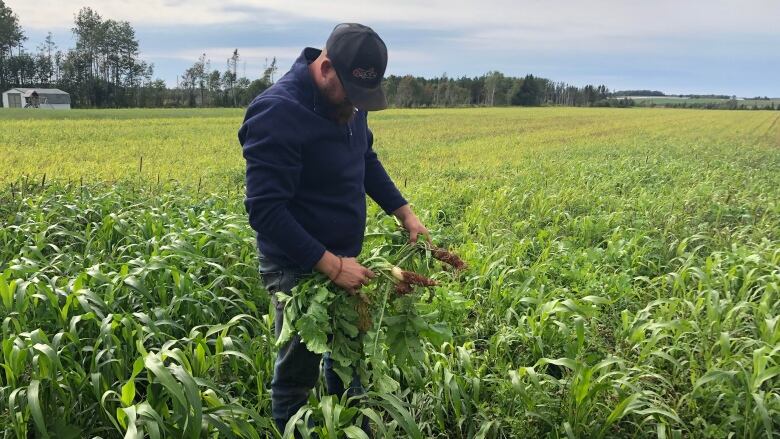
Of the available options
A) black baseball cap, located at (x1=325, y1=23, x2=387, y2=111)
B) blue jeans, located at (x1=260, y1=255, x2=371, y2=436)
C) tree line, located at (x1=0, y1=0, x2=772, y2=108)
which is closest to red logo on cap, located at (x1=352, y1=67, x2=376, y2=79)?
black baseball cap, located at (x1=325, y1=23, x2=387, y2=111)

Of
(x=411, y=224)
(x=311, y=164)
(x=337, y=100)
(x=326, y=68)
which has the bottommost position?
(x=411, y=224)

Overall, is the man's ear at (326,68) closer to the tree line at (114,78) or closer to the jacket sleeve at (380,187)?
the jacket sleeve at (380,187)

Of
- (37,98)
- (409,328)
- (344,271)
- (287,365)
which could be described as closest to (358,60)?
(344,271)

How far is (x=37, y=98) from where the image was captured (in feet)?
175

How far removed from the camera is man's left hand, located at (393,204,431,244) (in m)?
2.41

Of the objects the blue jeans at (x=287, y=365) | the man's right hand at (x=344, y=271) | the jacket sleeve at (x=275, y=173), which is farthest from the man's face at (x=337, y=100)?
the blue jeans at (x=287, y=365)

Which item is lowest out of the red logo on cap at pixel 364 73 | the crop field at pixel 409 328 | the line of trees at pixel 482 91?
the crop field at pixel 409 328

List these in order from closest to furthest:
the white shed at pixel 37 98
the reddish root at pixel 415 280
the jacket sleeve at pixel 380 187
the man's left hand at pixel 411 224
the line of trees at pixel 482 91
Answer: the reddish root at pixel 415 280 → the man's left hand at pixel 411 224 → the jacket sleeve at pixel 380 187 → the white shed at pixel 37 98 → the line of trees at pixel 482 91

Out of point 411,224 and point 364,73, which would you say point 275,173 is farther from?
point 411,224

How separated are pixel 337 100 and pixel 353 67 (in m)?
0.14

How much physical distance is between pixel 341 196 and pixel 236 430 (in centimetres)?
97

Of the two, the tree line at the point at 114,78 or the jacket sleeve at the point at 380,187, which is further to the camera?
the tree line at the point at 114,78

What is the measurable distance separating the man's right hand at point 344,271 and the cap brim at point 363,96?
0.52 m

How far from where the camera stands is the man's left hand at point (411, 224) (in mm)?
2407
